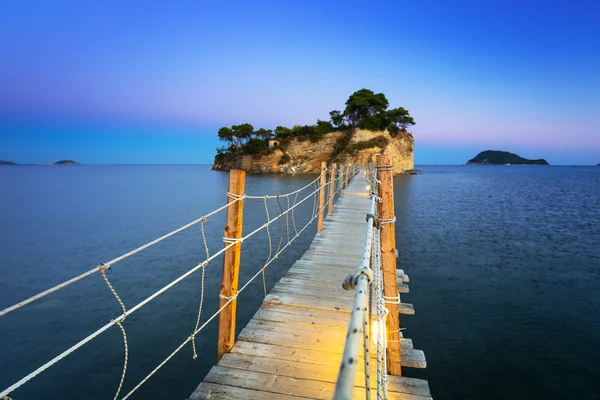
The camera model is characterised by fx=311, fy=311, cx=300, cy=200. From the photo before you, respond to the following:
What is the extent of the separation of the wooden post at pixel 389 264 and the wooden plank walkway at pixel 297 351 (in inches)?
11.1

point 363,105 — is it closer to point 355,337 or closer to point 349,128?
point 349,128

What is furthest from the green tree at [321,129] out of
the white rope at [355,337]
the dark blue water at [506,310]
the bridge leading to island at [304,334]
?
the white rope at [355,337]

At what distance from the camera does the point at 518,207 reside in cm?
2275

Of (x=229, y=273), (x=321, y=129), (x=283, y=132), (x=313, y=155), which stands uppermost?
(x=321, y=129)

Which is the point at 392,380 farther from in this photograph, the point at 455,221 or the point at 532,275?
the point at 455,221

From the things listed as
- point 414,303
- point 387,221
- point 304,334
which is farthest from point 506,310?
point 304,334

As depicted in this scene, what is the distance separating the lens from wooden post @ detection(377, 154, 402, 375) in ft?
11.3

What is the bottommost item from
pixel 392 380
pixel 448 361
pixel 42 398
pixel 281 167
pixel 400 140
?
pixel 42 398

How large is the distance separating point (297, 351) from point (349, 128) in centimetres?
5961

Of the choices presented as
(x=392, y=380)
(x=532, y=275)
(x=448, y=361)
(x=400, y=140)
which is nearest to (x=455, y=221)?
(x=532, y=275)

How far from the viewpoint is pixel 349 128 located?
60094mm

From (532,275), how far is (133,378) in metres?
10.6

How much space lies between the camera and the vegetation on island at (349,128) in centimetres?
5447

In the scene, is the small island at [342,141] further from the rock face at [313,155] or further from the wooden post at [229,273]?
the wooden post at [229,273]
